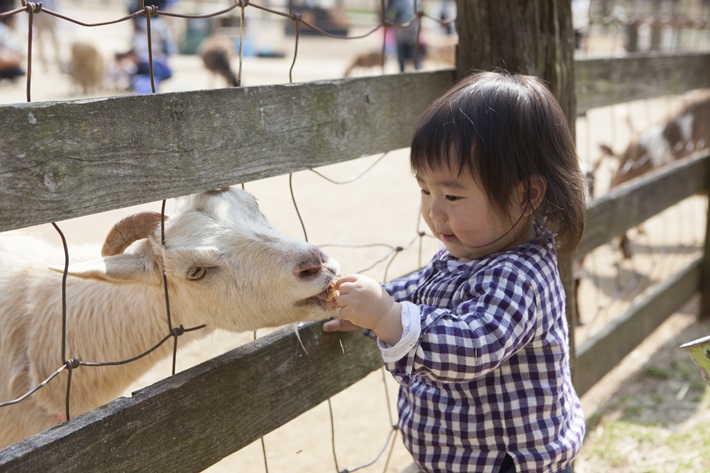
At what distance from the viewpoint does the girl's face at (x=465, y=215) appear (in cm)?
186

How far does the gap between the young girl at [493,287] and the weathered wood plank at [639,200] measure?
1487 millimetres

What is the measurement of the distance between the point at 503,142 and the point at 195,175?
75 cm

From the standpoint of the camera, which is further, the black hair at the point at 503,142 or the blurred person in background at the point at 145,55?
the blurred person in background at the point at 145,55

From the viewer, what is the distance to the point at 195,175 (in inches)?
69.1

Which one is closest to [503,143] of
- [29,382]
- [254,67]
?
[29,382]

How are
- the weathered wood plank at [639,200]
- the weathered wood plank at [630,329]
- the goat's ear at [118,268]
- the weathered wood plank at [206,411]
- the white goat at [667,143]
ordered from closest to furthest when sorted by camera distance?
the weathered wood plank at [206,411] < the goat's ear at [118,268] < the weathered wood plank at [639,200] < the weathered wood plank at [630,329] < the white goat at [667,143]

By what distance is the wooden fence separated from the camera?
1451 millimetres

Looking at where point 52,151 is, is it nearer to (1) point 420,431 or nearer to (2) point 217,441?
(2) point 217,441

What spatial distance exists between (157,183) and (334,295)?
21.7 inches

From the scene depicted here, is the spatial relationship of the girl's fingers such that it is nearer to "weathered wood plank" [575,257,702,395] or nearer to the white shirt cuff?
the white shirt cuff

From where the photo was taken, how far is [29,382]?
8.15 feet

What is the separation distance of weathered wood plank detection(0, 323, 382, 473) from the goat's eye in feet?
0.88

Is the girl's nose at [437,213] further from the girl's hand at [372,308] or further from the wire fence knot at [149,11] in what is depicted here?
the wire fence knot at [149,11]

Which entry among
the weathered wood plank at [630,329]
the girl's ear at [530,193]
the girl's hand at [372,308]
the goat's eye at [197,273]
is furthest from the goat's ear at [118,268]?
the weathered wood plank at [630,329]
